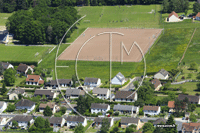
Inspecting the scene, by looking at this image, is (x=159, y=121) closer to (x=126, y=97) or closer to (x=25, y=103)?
(x=126, y=97)

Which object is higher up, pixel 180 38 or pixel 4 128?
pixel 180 38

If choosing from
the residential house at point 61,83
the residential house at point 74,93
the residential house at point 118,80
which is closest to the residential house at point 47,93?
the residential house at point 74,93

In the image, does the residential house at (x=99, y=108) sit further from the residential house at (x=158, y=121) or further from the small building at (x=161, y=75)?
the small building at (x=161, y=75)

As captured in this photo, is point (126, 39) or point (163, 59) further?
point (126, 39)

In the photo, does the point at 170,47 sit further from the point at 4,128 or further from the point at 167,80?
the point at 4,128

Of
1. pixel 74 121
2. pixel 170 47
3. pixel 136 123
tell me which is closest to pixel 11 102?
pixel 74 121

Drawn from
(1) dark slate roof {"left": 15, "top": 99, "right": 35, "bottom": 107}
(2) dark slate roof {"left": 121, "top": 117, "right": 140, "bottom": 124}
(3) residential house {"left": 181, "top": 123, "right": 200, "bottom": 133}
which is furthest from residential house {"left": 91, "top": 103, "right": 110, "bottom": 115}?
(3) residential house {"left": 181, "top": 123, "right": 200, "bottom": 133}
